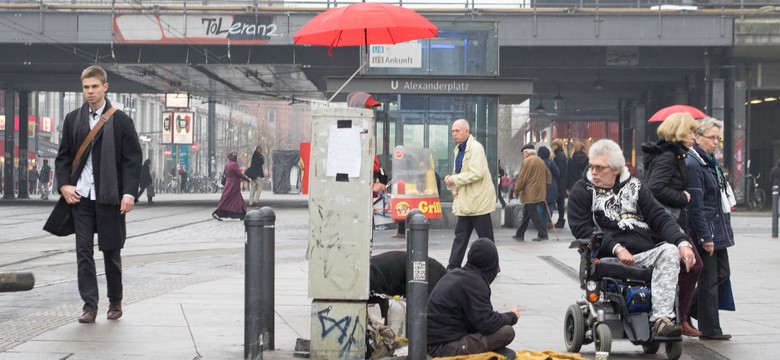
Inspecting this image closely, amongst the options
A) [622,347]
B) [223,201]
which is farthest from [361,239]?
[223,201]

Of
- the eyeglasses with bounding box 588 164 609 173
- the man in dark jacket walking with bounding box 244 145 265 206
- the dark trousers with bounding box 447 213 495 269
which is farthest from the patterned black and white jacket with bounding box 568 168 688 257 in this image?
the man in dark jacket walking with bounding box 244 145 265 206

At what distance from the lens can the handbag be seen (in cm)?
828

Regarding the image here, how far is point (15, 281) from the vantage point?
5.21m

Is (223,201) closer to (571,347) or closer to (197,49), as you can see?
(197,49)

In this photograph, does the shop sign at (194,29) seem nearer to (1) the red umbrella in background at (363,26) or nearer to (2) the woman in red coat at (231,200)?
(2) the woman in red coat at (231,200)

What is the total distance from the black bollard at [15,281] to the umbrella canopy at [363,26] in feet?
19.0

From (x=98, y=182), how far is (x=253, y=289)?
213 centimetres

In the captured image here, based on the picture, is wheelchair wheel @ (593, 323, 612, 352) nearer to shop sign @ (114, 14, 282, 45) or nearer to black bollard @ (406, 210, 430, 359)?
black bollard @ (406, 210, 430, 359)

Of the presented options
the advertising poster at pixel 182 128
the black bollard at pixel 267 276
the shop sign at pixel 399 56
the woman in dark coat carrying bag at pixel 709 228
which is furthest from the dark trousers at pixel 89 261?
the advertising poster at pixel 182 128

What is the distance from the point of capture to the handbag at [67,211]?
326 inches

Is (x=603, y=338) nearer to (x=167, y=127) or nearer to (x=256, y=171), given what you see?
(x=256, y=171)

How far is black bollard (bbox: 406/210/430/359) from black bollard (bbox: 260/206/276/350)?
86cm

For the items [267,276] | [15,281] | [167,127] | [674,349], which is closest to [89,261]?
[267,276]

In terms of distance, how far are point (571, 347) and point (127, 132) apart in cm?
364
